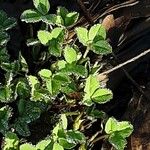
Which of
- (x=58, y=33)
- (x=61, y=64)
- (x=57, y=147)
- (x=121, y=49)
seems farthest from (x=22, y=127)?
(x=121, y=49)

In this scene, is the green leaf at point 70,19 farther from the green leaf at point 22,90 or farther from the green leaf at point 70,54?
the green leaf at point 22,90

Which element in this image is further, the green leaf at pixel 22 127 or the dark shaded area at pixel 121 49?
the dark shaded area at pixel 121 49

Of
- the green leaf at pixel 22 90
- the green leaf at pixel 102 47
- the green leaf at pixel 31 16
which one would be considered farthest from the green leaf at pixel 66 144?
the green leaf at pixel 31 16

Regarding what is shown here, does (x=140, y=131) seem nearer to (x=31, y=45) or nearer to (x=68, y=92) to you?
(x=68, y=92)

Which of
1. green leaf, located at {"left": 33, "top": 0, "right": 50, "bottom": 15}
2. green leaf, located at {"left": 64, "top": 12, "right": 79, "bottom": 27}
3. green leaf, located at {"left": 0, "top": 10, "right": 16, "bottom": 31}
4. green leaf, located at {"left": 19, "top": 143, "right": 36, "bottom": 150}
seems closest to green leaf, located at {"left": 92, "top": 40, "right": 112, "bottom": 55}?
green leaf, located at {"left": 64, "top": 12, "right": 79, "bottom": 27}

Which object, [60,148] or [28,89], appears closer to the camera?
[60,148]

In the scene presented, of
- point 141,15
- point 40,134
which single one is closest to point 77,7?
point 141,15

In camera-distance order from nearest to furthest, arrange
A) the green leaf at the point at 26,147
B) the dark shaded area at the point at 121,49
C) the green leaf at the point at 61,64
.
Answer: the green leaf at the point at 26,147
the green leaf at the point at 61,64
the dark shaded area at the point at 121,49
